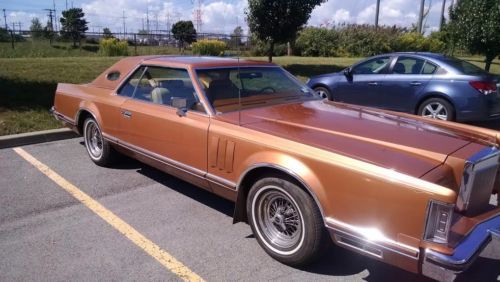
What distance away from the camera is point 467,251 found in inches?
97.6

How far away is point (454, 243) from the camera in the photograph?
251 cm

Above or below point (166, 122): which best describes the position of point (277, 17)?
above

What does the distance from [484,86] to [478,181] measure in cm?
542

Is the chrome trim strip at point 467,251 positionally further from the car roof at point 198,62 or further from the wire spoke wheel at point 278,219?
the car roof at point 198,62

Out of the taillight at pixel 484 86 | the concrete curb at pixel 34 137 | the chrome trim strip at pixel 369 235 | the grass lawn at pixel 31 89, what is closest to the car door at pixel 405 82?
the taillight at pixel 484 86

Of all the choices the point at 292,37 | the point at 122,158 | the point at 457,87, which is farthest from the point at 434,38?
the point at 122,158

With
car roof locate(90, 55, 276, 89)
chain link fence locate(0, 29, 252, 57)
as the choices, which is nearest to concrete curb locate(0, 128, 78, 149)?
car roof locate(90, 55, 276, 89)

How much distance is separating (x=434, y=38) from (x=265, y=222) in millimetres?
34305

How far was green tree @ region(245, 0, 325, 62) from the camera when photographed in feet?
44.5

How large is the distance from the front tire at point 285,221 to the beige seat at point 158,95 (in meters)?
1.65

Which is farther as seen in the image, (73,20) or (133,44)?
(73,20)

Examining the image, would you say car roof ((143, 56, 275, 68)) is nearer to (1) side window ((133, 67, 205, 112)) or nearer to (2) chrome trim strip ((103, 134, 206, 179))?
(1) side window ((133, 67, 205, 112))

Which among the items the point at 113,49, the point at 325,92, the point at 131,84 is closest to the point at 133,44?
the point at 113,49

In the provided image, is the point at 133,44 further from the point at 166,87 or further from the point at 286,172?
the point at 286,172
